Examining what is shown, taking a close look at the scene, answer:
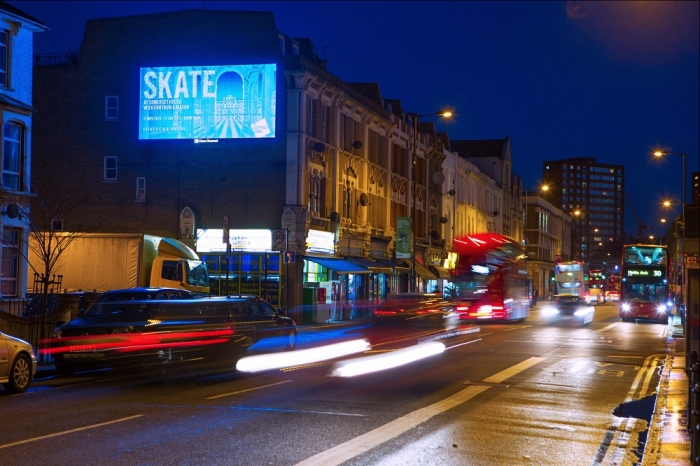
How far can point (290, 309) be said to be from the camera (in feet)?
133

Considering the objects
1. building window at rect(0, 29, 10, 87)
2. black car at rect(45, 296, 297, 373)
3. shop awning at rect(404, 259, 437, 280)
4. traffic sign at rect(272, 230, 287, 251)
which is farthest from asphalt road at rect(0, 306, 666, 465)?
shop awning at rect(404, 259, 437, 280)

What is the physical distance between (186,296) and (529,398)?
11.6 m

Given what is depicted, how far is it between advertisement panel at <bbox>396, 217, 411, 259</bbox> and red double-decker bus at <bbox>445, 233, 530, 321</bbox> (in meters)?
9.16

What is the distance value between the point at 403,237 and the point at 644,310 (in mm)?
14850

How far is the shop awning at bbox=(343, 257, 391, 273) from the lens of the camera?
47250 mm

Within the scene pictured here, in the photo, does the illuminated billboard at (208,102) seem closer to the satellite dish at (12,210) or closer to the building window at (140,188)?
the building window at (140,188)

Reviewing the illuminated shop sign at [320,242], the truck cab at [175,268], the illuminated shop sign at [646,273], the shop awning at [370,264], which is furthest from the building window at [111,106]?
the illuminated shop sign at [646,273]

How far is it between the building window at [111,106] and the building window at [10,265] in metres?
16.8

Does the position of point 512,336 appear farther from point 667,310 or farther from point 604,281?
point 604,281

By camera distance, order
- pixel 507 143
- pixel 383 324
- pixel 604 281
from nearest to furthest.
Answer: pixel 383 324 < pixel 507 143 < pixel 604 281

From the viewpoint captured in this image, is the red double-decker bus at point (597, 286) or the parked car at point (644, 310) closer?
the parked car at point (644, 310)

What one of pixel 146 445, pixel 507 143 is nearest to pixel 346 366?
pixel 146 445

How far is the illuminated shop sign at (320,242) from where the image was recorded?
4231 cm

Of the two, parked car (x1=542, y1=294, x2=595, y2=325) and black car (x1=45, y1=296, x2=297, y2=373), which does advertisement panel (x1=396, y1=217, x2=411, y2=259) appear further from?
black car (x1=45, y1=296, x2=297, y2=373)
